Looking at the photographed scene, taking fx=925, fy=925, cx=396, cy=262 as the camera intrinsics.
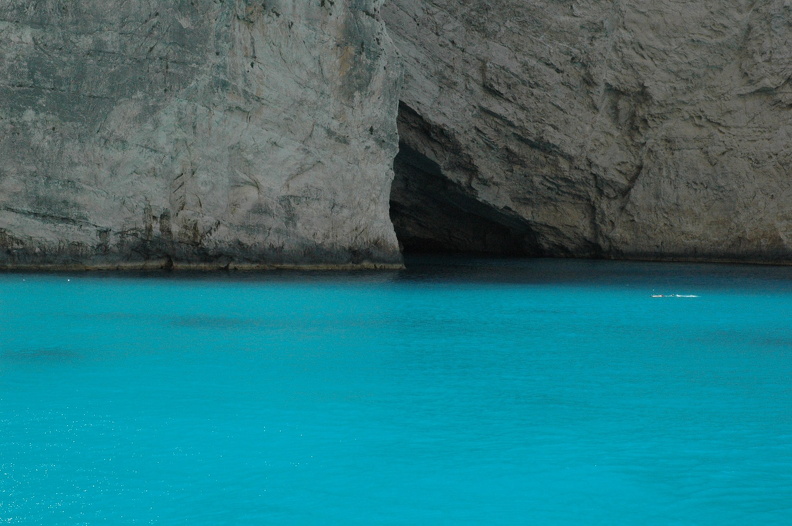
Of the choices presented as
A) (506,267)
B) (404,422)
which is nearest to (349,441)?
(404,422)

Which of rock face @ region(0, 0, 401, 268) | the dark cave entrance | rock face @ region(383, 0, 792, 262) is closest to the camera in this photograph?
rock face @ region(0, 0, 401, 268)

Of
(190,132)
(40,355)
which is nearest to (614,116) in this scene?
(190,132)

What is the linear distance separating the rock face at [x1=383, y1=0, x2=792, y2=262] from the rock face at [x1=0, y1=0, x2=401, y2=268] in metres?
3.97

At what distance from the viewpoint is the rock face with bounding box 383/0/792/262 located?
20.3m

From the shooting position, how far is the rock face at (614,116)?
20.3 meters

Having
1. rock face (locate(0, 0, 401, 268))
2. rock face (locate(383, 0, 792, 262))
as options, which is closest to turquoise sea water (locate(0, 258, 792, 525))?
rock face (locate(0, 0, 401, 268))

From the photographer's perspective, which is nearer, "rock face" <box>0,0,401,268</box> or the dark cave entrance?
"rock face" <box>0,0,401,268</box>

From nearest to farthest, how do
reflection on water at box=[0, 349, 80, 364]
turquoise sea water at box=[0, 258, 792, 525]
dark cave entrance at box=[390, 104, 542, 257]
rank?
turquoise sea water at box=[0, 258, 792, 525]
reflection on water at box=[0, 349, 80, 364]
dark cave entrance at box=[390, 104, 542, 257]

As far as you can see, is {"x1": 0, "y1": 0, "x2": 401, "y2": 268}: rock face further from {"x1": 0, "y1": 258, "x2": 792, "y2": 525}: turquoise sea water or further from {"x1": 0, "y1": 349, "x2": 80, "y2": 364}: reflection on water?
{"x1": 0, "y1": 349, "x2": 80, "y2": 364}: reflection on water

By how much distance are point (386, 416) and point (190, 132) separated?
35.4 feet

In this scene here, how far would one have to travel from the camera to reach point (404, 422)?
4.53m

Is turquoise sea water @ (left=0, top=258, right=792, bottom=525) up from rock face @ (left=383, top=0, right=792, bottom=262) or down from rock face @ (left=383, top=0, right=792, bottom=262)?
down

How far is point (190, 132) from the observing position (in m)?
14.6

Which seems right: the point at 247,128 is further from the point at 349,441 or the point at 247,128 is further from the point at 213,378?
the point at 349,441
